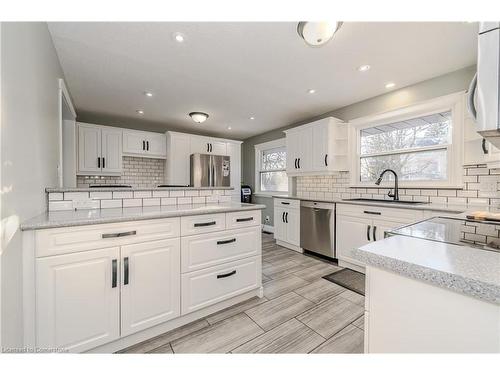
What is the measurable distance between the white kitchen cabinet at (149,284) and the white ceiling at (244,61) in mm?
1784

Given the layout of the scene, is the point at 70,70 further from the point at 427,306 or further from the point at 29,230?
the point at 427,306

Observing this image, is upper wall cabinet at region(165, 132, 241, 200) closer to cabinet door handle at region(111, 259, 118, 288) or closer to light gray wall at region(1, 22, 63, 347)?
light gray wall at region(1, 22, 63, 347)

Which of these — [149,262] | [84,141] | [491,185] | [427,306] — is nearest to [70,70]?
[84,141]

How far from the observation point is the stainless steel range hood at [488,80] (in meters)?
0.47

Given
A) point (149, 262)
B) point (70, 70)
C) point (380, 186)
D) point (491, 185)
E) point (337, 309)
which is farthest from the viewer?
point (380, 186)

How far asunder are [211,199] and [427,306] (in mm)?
2091

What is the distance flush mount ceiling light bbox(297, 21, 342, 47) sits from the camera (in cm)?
147

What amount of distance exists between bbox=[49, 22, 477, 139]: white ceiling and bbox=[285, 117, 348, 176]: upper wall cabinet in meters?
0.37

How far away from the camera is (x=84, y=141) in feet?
11.7

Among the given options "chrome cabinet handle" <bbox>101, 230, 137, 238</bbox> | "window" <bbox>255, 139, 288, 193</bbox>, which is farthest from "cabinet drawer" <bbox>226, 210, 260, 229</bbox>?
"window" <bbox>255, 139, 288, 193</bbox>

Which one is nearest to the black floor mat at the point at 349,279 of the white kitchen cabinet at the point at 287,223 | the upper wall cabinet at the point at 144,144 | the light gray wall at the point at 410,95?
the white kitchen cabinet at the point at 287,223

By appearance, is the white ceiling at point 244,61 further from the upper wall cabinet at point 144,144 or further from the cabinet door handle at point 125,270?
the cabinet door handle at point 125,270

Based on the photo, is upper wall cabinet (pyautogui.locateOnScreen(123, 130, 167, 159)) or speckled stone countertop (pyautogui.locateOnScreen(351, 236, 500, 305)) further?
upper wall cabinet (pyautogui.locateOnScreen(123, 130, 167, 159))

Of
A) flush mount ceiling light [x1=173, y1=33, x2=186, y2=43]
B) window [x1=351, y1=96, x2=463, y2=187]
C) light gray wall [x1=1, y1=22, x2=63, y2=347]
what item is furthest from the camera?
window [x1=351, y1=96, x2=463, y2=187]
